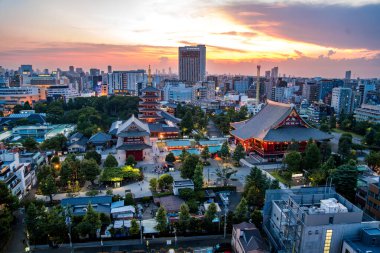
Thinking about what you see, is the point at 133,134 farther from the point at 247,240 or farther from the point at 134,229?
the point at 247,240

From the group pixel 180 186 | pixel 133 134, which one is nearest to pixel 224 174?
pixel 180 186

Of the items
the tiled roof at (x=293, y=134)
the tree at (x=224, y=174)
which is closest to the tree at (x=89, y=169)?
the tree at (x=224, y=174)

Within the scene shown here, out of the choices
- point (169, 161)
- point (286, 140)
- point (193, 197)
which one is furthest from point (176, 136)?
point (193, 197)

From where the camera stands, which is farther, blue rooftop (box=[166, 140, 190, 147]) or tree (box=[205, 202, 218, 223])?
blue rooftop (box=[166, 140, 190, 147])

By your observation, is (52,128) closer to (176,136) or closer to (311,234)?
(176,136)

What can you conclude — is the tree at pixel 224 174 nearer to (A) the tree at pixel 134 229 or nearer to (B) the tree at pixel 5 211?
(A) the tree at pixel 134 229

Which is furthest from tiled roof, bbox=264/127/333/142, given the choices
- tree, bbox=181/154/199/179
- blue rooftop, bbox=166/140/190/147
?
tree, bbox=181/154/199/179

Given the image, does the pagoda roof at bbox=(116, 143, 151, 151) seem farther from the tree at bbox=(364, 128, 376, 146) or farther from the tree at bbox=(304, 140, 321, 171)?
the tree at bbox=(364, 128, 376, 146)
